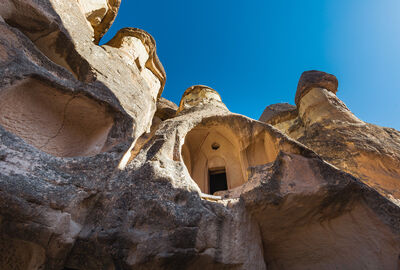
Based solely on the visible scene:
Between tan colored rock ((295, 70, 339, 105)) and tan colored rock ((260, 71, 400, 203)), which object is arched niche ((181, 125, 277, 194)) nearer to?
tan colored rock ((260, 71, 400, 203))

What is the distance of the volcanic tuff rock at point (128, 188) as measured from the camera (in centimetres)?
281

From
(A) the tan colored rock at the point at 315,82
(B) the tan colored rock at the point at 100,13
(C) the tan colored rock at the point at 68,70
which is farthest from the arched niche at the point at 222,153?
(A) the tan colored rock at the point at 315,82

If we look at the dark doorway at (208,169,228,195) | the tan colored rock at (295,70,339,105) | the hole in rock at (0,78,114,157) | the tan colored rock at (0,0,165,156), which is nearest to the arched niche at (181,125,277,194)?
the dark doorway at (208,169,228,195)

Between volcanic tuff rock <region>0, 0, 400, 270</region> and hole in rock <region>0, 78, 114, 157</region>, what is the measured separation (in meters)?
0.02

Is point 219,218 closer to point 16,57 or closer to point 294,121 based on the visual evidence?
point 16,57

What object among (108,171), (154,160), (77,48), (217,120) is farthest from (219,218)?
(77,48)

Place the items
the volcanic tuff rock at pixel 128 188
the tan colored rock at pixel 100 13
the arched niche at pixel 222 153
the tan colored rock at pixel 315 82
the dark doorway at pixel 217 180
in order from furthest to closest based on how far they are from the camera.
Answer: the tan colored rock at pixel 315 82
the tan colored rock at pixel 100 13
the dark doorway at pixel 217 180
the arched niche at pixel 222 153
the volcanic tuff rock at pixel 128 188

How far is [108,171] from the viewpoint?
3.69 m

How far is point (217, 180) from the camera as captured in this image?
741cm

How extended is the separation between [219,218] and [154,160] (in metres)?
1.64

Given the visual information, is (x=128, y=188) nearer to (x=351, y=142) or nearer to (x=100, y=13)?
(x=351, y=142)

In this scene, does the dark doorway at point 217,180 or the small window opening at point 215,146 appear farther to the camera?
the small window opening at point 215,146

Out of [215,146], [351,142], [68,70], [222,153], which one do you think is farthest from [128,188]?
[351,142]

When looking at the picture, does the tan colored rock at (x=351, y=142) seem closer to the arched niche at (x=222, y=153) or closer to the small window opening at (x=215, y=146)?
the arched niche at (x=222, y=153)
